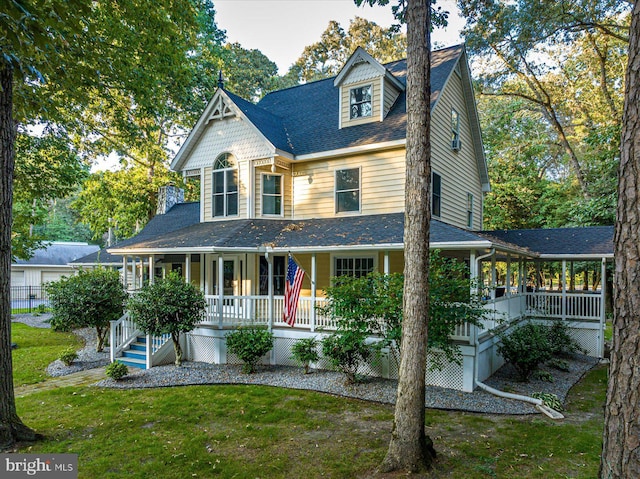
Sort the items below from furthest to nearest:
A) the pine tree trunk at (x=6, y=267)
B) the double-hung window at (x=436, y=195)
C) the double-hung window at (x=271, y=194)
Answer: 1. the double-hung window at (x=271, y=194)
2. the double-hung window at (x=436, y=195)
3. the pine tree trunk at (x=6, y=267)

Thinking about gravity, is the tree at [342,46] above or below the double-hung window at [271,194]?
above

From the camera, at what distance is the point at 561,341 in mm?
12172

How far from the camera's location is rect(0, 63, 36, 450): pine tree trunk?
5.82 m

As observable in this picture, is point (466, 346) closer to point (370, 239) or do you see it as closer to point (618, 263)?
point (370, 239)

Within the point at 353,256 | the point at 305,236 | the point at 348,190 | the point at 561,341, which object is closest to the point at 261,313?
the point at 305,236

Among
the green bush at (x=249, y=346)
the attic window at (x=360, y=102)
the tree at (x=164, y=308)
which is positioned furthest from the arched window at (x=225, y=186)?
the green bush at (x=249, y=346)

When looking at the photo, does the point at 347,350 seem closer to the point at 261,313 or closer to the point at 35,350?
the point at 261,313

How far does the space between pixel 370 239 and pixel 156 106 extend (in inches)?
340

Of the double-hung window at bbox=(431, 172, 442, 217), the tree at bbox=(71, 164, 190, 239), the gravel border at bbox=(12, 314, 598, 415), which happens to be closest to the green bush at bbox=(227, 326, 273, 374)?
the gravel border at bbox=(12, 314, 598, 415)

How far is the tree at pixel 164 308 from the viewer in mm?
10180

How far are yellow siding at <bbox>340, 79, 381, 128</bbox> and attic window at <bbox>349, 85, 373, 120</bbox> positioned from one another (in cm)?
12

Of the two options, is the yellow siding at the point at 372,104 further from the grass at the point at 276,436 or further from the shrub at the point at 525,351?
the grass at the point at 276,436

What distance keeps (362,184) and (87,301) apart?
9.76m

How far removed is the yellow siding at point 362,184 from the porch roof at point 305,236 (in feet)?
1.30
